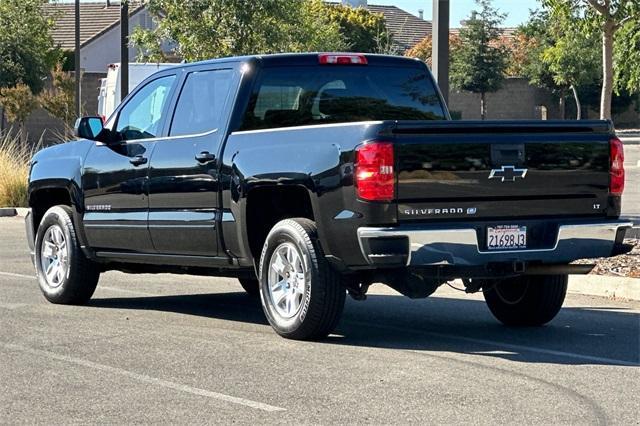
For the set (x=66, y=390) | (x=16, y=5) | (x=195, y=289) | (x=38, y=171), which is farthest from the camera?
(x=16, y=5)

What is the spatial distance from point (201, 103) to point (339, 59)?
3.69ft

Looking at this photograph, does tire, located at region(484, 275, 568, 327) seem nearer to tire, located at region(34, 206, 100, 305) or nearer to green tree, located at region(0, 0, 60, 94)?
tire, located at region(34, 206, 100, 305)

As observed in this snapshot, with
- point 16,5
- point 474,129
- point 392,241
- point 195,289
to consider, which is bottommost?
point 195,289

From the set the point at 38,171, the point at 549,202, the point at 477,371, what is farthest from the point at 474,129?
the point at 38,171

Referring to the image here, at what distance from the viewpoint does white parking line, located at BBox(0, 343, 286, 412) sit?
24.3 ft

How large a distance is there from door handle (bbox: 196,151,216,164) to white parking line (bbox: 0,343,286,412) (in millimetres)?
1927

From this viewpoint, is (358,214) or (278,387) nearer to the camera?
(278,387)

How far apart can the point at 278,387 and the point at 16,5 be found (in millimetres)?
44861

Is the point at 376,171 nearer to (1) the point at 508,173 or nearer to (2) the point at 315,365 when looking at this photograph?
(1) the point at 508,173

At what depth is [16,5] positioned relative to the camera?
166ft

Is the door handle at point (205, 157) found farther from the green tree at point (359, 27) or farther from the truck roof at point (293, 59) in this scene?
the green tree at point (359, 27)

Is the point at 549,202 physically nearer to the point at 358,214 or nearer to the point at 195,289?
the point at 358,214

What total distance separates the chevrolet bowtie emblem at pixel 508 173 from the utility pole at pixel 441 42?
18.7 ft

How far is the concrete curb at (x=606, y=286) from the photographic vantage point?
1217 centimetres
